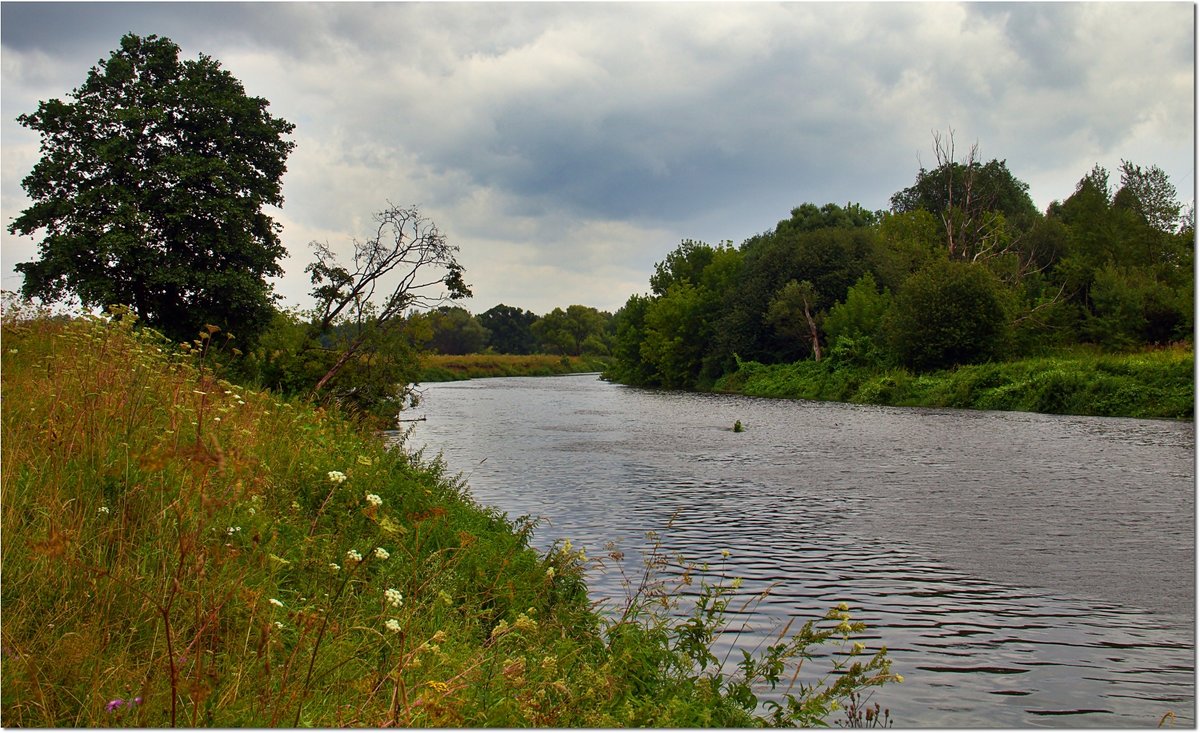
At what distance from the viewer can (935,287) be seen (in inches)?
1905

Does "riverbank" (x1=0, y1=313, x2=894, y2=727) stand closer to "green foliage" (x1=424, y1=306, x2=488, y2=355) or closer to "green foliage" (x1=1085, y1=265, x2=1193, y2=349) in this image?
"green foliage" (x1=1085, y1=265, x2=1193, y2=349)

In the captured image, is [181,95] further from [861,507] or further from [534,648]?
[534,648]

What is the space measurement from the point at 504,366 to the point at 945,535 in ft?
350

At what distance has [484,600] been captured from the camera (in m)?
6.75

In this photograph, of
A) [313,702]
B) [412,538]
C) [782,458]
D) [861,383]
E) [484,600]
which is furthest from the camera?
[861,383]

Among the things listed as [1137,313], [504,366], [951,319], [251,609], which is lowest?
[251,609]

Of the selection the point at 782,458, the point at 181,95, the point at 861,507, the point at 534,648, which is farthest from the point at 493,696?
the point at 181,95

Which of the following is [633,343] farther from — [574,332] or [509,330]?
[509,330]

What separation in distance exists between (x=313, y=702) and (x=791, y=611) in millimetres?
5865

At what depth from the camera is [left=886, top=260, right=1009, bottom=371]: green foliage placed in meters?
46.8

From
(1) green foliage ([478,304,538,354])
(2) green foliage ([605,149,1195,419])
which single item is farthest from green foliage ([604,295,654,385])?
(1) green foliage ([478,304,538,354])

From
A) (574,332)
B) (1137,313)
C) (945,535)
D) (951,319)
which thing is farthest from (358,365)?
(574,332)

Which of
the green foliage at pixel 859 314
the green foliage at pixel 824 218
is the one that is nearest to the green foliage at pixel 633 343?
the green foliage at pixel 824 218

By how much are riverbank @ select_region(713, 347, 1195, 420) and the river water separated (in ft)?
16.0
